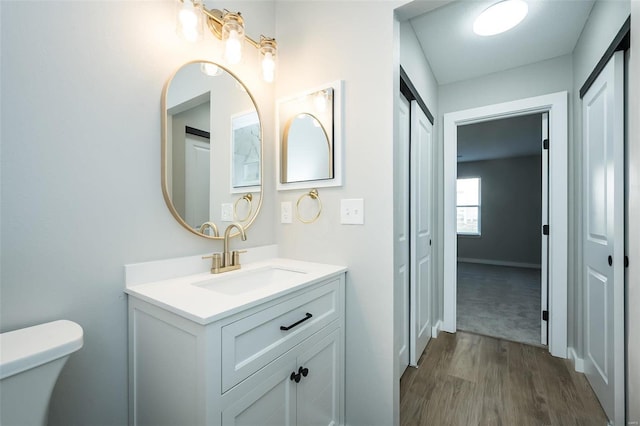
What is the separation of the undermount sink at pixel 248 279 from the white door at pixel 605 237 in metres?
1.60

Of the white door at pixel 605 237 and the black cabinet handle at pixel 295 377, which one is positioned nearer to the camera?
the black cabinet handle at pixel 295 377

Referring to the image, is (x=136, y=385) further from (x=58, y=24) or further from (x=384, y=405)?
(x=58, y=24)

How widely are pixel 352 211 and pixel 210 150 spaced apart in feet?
2.61

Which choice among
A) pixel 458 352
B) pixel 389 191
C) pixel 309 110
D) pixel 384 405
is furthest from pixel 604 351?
pixel 309 110

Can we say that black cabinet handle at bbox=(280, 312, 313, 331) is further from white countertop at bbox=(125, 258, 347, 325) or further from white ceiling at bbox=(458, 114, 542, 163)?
white ceiling at bbox=(458, 114, 542, 163)

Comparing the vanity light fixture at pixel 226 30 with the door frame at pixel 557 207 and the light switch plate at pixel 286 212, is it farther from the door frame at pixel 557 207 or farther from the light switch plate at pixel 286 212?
the door frame at pixel 557 207

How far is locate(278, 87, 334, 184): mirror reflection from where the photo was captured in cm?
150

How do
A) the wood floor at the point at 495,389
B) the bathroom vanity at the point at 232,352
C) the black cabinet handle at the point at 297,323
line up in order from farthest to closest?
the wood floor at the point at 495,389, the black cabinet handle at the point at 297,323, the bathroom vanity at the point at 232,352

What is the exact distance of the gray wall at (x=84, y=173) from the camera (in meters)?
0.84

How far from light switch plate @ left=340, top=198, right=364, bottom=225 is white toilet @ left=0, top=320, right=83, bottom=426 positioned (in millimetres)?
1114

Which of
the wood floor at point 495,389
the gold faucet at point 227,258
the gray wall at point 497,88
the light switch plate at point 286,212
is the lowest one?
the wood floor at point 495,389

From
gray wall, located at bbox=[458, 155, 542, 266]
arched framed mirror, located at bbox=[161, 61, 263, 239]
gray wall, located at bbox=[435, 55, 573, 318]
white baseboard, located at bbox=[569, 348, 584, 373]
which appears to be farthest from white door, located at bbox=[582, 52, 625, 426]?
gray wall, located at bbox=[458, 155, 542, 266]

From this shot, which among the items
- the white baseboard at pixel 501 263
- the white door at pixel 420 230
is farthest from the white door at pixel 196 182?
the white baseboard at pixel 501 263

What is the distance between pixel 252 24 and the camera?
1.59 metres
